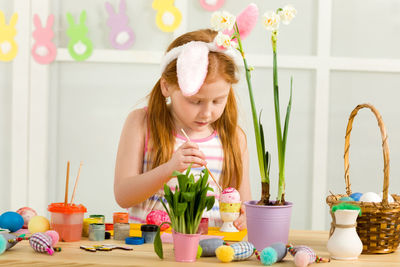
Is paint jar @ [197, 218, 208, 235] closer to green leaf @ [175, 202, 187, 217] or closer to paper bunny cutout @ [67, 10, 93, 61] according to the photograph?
green leaf @ [175, 202, 187, 217]

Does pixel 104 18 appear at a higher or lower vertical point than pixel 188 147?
higher

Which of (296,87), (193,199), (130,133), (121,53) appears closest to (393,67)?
(296,87)

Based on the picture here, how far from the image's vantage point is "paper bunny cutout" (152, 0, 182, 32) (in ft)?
11.1

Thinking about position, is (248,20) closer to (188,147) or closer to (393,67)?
(188,147)

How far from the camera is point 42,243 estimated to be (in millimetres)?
1312

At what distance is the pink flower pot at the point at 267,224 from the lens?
4.54 feet

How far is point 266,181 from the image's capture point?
1.41m

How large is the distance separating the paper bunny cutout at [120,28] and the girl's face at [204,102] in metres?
1.64

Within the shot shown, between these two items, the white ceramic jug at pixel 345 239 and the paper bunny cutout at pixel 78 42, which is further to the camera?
the paper bunny cutout at pixel 78 42

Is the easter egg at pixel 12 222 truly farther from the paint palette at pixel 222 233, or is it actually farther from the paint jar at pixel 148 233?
the paint jar at pixel 148 233

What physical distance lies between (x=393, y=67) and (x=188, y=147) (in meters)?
2.23

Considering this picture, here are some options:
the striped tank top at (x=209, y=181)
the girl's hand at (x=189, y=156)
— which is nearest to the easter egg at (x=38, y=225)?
the girl's hand at (x=189, y=156)

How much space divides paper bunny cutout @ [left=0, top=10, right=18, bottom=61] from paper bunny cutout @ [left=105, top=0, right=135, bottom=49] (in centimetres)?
57

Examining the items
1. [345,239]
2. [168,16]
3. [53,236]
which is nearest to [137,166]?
[53,236]
